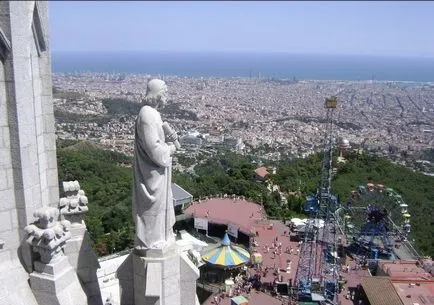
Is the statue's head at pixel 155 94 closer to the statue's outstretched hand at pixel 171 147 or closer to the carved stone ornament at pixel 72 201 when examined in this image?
the statue's outstretched hand at pixel 171 147

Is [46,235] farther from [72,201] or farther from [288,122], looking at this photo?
[288,122]

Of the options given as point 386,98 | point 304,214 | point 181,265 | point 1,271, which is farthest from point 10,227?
point 386,98

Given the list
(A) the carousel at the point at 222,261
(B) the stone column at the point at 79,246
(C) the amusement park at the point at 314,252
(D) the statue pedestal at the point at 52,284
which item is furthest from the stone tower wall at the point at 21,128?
(A) the carousel at the point at 222,261

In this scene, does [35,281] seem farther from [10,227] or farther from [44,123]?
[44,123]

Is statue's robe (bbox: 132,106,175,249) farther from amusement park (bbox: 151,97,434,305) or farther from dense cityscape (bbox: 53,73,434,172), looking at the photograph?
dense cityscape (bbox: 53,73,434,172)

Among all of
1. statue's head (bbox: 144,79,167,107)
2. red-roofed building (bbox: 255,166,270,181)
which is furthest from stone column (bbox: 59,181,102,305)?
red-roofed building (bbox: 255,166,270,181)

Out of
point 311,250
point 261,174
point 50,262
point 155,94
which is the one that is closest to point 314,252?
point 311,250
